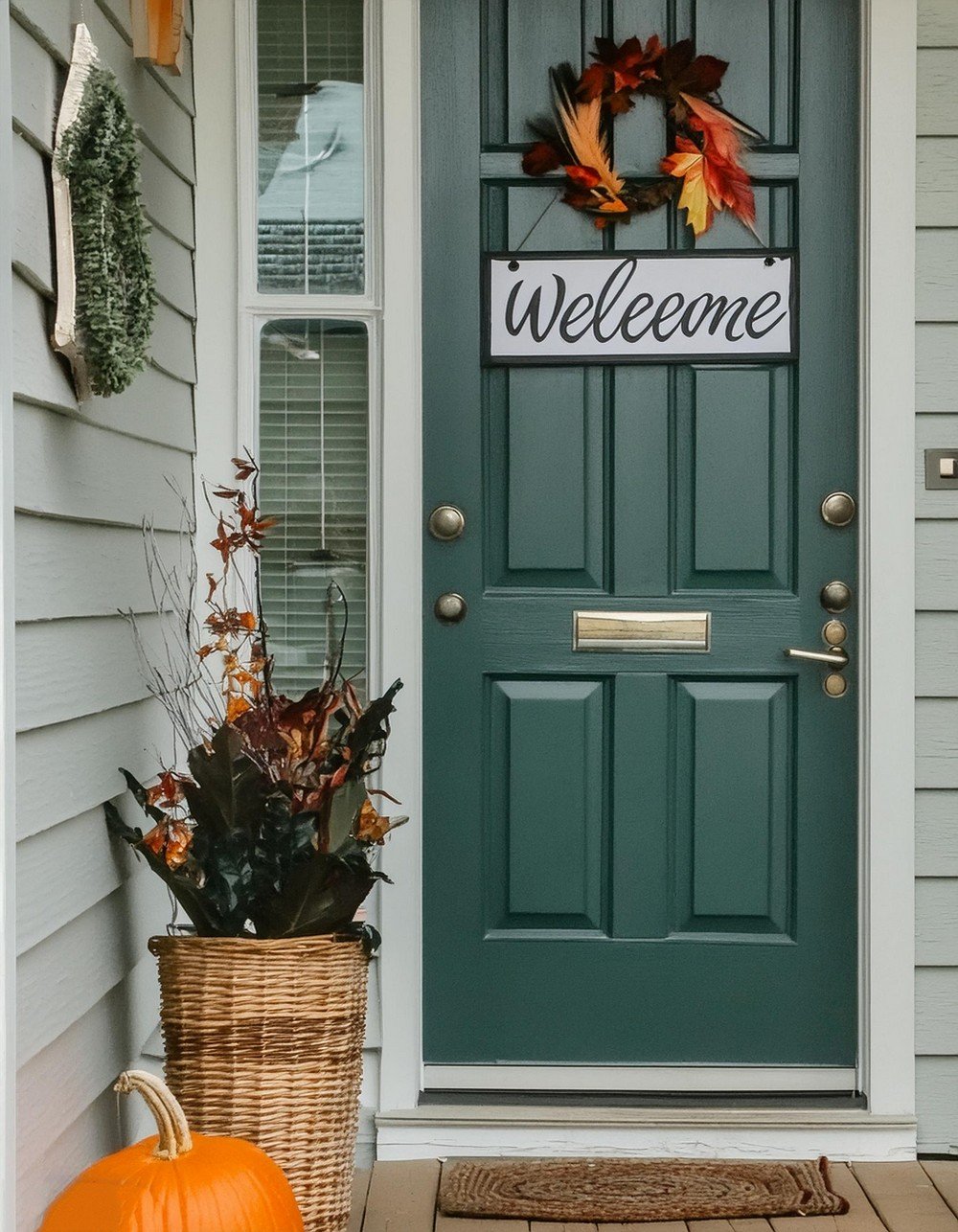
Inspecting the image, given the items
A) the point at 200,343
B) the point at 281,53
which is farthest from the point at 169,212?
the point at 281,53

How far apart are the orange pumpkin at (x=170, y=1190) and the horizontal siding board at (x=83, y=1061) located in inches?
3.7

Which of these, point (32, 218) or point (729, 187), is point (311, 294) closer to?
point (729, 187)

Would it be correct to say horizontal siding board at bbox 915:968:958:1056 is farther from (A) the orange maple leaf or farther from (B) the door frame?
(A) the orange maple leaf

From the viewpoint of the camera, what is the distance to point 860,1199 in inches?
96.2

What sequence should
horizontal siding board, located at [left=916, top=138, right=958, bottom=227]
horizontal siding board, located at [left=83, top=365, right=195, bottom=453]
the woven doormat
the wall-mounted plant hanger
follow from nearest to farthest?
horizontal siding board, located at [left=83, top=365, right=195, bottom=453]
the wall-mounted plant hanger
the woven doormat
horizontal siding board, located at [left=916, top=138, right=958, bottom=227]

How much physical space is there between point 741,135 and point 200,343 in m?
1.10

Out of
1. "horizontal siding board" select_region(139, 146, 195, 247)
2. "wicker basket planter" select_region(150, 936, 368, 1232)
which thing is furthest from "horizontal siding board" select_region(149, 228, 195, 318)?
"wicker basket planter" select_region(150, 936, 368, 1232)

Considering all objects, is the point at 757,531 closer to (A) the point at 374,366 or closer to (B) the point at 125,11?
(A) the point at 374,366

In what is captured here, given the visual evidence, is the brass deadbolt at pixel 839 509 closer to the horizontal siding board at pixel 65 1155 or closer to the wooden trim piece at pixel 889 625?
the wooden trim piece at pixel 889 625

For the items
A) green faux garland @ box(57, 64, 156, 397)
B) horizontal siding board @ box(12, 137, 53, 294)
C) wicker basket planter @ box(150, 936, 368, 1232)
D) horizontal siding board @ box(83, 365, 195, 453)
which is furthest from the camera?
horizontal siding board @ box(83, 365, 195, 453)

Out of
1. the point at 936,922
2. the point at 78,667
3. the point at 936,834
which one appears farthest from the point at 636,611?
the point at 78,667

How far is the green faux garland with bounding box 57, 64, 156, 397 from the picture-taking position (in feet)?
6.21

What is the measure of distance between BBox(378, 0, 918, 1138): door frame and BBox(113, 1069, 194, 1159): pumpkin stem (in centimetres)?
85

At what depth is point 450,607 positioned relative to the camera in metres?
2.70
